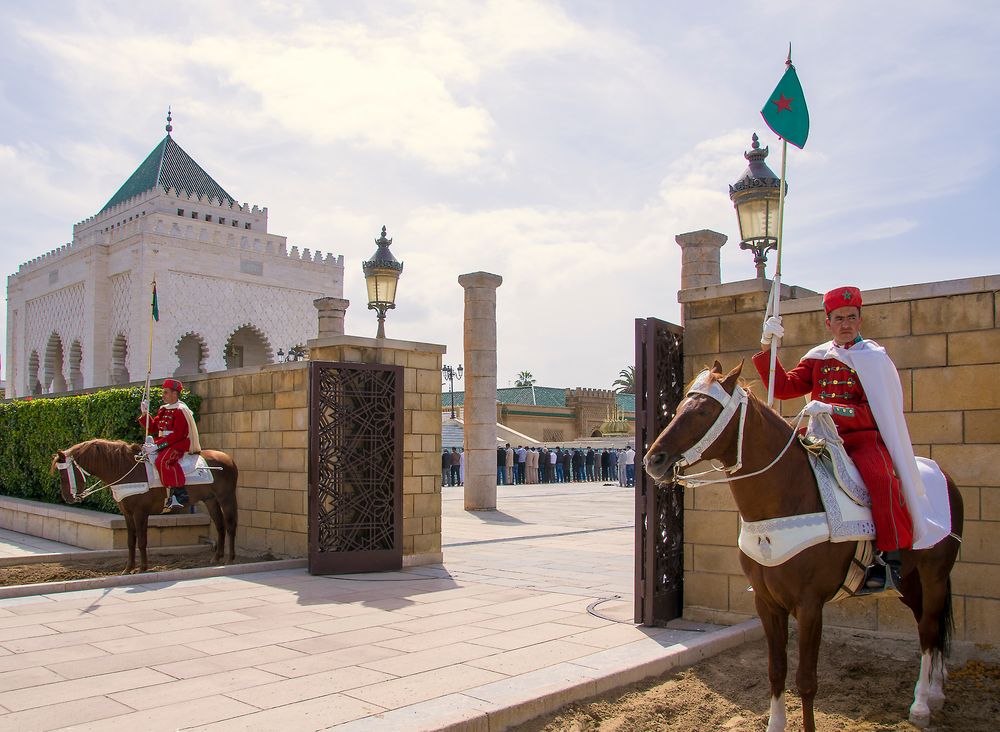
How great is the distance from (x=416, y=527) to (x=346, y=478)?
117 centimetres

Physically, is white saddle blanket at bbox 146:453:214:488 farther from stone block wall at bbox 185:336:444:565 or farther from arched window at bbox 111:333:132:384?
arched window at bbox 111:333:132:384

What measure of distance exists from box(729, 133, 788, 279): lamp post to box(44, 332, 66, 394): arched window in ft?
152

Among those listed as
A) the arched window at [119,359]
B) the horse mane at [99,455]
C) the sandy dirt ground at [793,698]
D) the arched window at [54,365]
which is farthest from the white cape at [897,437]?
the arched window at [54,365]

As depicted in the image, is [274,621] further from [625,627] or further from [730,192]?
[730,192]

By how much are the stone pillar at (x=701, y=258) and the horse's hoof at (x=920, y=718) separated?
928cm

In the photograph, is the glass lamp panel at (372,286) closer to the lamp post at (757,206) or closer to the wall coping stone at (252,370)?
the wall coping stone at (252,370)

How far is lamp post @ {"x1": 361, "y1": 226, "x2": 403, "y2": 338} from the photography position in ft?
42.1

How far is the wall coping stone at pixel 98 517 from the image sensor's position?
10.6 meters

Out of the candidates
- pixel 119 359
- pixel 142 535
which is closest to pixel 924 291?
pixel 142 535

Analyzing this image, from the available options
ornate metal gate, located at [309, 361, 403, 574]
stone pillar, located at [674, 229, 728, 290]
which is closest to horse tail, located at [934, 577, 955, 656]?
ornate metal gate, located at [309, 361, 403, 574]

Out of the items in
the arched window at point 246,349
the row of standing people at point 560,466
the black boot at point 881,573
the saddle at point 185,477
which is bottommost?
the row of standing people at point 560,466

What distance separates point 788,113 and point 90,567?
8766 mm

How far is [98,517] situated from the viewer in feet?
36.1

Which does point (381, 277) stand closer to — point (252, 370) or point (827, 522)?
point (252, 370)
